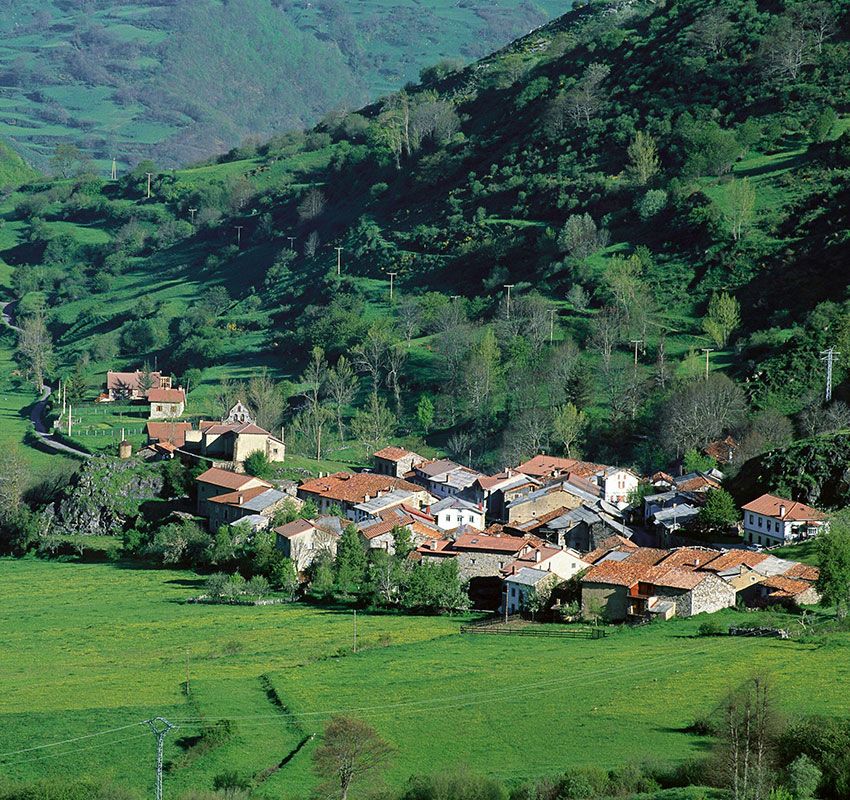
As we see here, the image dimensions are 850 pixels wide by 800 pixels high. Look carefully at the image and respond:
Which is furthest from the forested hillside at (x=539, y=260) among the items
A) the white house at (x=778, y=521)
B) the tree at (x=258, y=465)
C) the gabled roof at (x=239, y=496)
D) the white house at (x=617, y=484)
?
the gabled roof at (x=239, y=496)

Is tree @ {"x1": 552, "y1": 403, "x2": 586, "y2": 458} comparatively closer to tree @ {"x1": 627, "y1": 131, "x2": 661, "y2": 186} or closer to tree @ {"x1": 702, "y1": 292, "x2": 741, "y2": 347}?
tree @ {"x1": 702, "y1": 292, "x2": 741, "y2": 347}

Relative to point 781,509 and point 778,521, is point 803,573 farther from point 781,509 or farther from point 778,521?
point 781,509

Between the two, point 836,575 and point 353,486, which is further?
point 353,486

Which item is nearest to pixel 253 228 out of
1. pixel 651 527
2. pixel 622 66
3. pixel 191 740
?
pixel 622 66

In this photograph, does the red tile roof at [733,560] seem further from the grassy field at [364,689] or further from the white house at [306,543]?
the white house at [306,543]

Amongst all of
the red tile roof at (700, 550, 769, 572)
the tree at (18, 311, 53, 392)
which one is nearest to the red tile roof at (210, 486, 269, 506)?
the red tile roof at (700, 550, 769, 572)

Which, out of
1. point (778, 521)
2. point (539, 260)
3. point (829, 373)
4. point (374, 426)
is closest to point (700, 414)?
point (829, 373)
